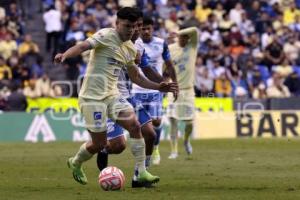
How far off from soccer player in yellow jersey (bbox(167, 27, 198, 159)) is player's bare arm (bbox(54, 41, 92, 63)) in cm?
857

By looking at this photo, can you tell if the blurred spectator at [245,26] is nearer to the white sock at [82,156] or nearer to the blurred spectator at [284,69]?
the blurred spectator at [284,69]

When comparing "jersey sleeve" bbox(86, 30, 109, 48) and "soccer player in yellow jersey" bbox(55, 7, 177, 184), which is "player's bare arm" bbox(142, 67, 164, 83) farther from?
"jersey sleeve" bbox(86, 30, 109, 48)

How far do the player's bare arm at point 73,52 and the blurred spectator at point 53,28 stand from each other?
843 inches

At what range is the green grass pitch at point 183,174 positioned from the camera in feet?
39.8

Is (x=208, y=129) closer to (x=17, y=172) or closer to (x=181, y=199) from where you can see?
(x=17, y=172)

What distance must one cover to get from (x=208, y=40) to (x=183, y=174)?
61.6 feet

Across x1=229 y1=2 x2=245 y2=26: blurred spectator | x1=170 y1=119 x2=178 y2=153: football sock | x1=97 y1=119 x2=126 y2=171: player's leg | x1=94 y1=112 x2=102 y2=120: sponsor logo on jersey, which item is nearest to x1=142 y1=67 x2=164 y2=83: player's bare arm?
x1=97 y1=119 x2=126 y2=171: player's leg

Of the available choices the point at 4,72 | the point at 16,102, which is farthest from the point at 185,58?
the point at 4,72

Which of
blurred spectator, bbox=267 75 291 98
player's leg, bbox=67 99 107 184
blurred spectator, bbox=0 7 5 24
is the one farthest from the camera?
blurred spectator, bbox=0 7 5 24

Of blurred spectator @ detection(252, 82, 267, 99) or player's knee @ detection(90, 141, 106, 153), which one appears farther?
blurred spectator @ detection(252, 82, 267, 99)

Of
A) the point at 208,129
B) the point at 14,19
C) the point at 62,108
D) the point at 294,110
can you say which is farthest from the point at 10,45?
the point at 294,110

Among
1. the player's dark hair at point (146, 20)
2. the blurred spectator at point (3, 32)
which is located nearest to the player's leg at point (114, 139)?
the player's dark hair at point (146, 20)

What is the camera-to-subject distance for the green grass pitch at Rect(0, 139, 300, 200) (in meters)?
Answer: 12.1

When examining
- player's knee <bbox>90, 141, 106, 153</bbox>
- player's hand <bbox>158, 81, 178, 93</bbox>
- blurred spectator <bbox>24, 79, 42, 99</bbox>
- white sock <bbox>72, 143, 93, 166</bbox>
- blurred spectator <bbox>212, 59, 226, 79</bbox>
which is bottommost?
white sock <bbox>72, 143, 93, 166</bbox>
